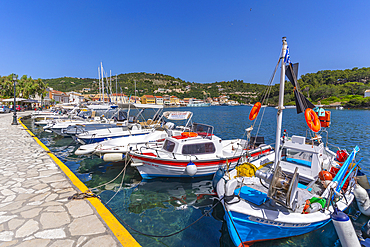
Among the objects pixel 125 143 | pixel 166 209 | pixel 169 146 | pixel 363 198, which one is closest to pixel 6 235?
pixel 166 209

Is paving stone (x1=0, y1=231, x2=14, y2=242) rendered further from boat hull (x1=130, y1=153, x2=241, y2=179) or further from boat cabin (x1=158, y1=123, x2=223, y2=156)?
boat cabin (x1=158, y1=123, x2=223, y2=156)

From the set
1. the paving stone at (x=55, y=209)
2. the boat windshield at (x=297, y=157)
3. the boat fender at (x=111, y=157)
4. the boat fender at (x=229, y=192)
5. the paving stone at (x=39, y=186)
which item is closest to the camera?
the paving stone at (x=55, y=209)

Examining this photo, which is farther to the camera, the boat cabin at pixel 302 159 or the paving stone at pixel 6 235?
the boat cabin at pixel 302 159

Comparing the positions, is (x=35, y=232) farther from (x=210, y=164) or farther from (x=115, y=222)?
(x=210, y=164)

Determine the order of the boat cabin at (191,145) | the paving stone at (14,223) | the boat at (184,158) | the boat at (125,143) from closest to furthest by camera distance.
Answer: the paving stone at (14,223) < the boat at (184,158) < the boat cabin at (191,145) < the boat at (125,143)

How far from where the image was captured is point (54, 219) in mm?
4129

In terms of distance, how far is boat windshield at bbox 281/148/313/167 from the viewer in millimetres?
6652

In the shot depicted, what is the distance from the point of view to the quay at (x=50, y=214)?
139 inches

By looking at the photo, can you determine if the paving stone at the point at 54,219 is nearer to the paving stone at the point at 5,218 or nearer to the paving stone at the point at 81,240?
the paving stone at the point at 5,218

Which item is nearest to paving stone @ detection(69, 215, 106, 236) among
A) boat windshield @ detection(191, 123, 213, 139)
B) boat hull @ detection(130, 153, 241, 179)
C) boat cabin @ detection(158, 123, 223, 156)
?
boat hull @ detection(130, 153, 241, 179)

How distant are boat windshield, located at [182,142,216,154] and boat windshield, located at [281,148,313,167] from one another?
326 centimetres

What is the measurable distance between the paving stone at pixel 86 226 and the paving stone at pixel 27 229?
2.25ft

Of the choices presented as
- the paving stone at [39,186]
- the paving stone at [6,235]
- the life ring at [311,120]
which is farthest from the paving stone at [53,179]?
the life ring at [311,120]

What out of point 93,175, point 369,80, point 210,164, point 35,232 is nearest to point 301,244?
point 210,164
